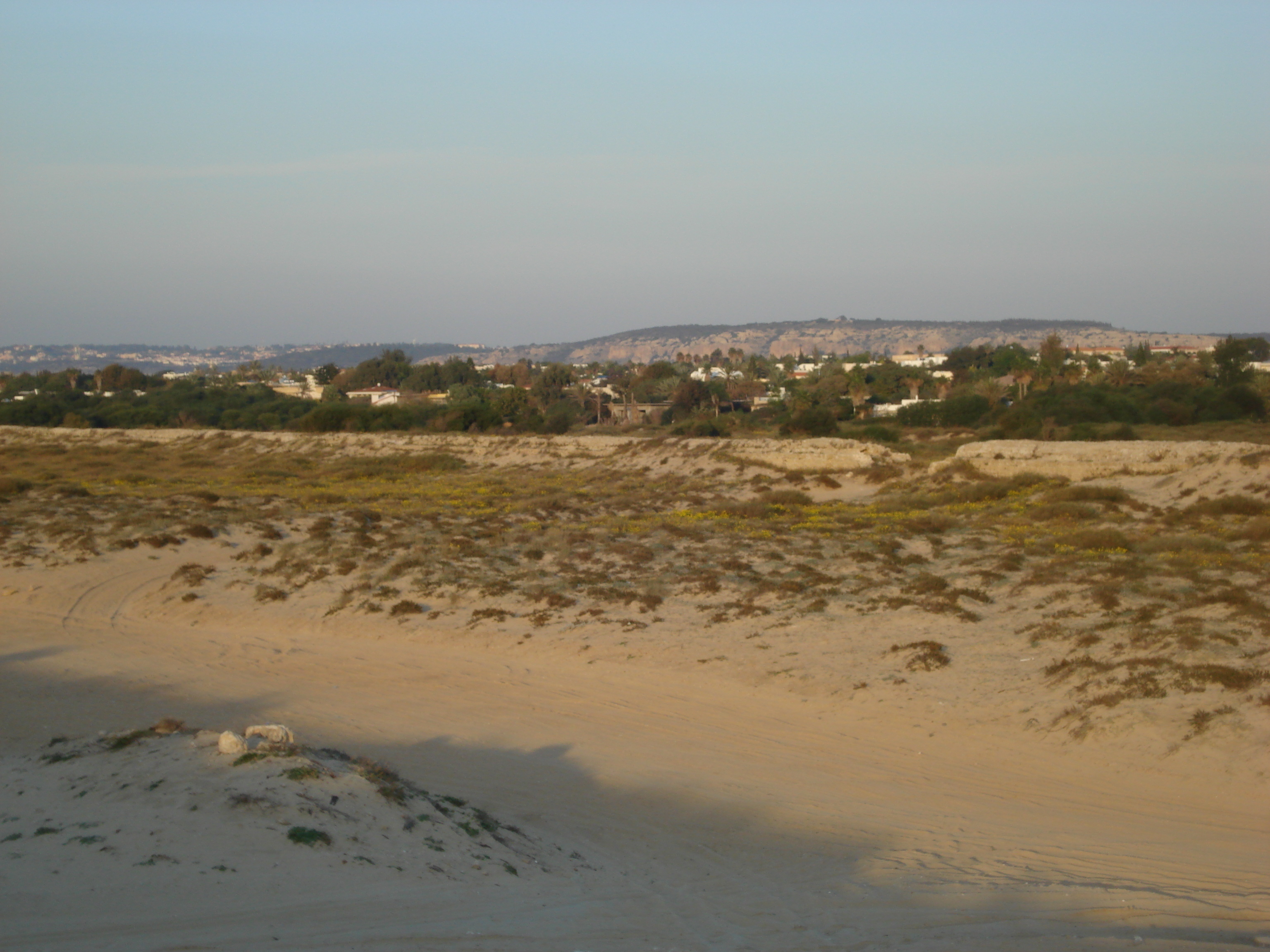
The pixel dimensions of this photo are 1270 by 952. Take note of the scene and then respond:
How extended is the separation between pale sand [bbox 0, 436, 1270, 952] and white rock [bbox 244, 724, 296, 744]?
0.62 metres

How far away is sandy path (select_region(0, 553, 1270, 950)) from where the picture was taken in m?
5.57

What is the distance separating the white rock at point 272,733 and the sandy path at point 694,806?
1445 mm

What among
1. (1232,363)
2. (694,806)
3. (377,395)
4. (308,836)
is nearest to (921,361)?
(377,395)

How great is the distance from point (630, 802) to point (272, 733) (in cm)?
315

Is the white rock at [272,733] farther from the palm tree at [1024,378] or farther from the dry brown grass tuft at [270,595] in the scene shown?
the palm tree at [1024,378]

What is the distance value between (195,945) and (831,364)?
110 m

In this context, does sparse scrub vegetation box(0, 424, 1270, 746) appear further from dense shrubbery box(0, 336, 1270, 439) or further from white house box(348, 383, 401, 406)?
white house box(348, 383, 401, 406)

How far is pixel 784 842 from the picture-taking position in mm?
7535

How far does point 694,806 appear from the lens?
27.4ft

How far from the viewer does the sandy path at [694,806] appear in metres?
5.57

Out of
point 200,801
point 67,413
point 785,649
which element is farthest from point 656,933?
point 67,413

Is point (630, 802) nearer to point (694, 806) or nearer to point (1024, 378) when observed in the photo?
point (694, 806)

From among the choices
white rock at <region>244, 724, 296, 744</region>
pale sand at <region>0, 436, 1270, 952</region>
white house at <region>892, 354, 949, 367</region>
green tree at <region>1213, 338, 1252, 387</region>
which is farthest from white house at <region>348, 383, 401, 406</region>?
white rock at <region>244, 724, 296, 744</region>

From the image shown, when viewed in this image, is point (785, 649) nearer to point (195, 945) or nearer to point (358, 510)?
point (195, 945)
